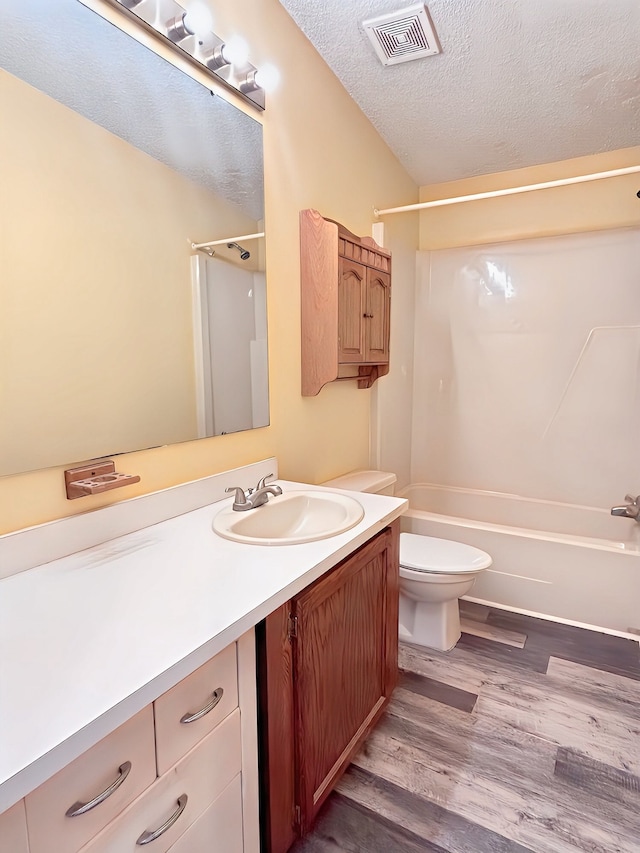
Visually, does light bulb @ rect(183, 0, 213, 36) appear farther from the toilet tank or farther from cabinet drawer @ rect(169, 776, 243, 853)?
cabinet drawer @ rect(169, 776, 243, 853)

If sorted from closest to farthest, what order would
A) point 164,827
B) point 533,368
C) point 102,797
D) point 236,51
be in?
point 102,797 < point 164,827 < point 236,51 < point 533,368

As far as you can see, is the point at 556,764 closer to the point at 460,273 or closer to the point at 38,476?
the point at 38,476

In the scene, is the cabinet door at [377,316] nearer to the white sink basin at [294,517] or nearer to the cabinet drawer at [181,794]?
the white sink basin at [294,517]

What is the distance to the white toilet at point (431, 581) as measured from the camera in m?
2.02

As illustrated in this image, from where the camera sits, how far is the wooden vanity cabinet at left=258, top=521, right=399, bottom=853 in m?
1.03

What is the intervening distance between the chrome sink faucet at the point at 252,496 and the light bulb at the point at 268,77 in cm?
138

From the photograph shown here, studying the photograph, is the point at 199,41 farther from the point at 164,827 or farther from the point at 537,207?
the point at 537,207

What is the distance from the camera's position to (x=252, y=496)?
1.46 m

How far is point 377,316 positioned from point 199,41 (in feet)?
3.96

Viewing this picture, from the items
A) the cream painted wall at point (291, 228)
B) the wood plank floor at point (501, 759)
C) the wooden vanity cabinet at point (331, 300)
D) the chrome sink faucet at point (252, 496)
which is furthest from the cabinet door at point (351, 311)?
the wood plank floor at point (501, 759)

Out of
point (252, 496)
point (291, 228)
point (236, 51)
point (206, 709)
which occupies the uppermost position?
point (236, 51)

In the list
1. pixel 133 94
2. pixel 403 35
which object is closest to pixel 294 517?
pixel 133 94

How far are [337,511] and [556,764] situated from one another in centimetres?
107

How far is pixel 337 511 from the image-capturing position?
1.52 m
